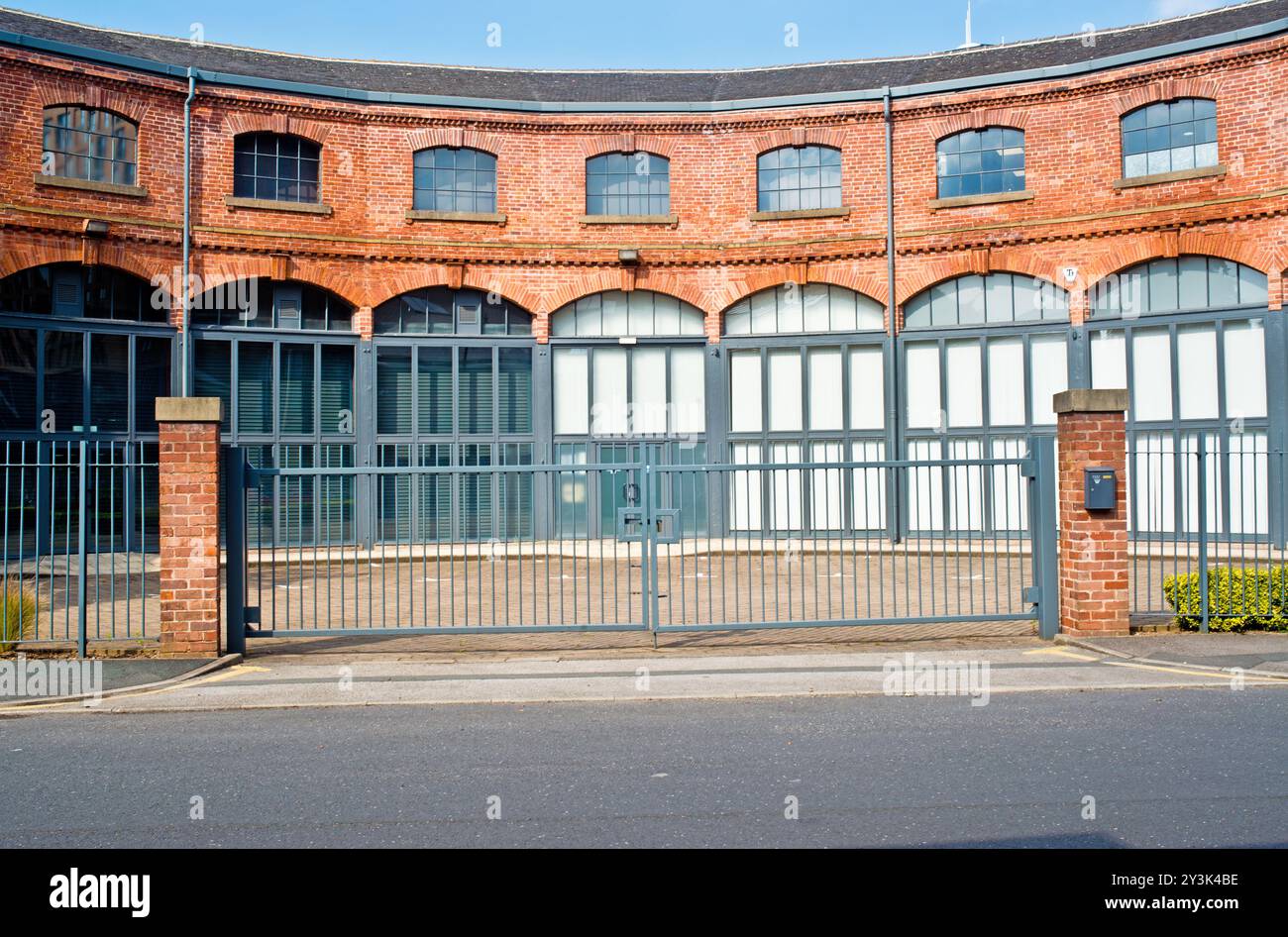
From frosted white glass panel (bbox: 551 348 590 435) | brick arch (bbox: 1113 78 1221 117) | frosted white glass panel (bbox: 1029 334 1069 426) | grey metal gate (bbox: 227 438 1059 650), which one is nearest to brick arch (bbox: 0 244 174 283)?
grey metal gate (bbox: 227 438 1059 650)

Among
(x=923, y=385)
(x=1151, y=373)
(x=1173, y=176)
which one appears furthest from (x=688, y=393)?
(x=1173, y=176)

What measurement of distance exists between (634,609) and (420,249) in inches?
428

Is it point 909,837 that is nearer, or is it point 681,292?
point 909,837

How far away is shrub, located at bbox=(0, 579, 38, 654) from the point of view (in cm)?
926

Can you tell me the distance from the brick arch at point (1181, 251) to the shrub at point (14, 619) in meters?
16.9

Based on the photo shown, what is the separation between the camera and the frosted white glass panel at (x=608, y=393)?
2061cm

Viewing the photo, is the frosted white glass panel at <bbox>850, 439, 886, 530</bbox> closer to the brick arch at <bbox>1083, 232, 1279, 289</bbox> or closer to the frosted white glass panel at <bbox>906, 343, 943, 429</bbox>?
the frosted white glass panel at <bbox>906, 343, 943, 429</bbox>

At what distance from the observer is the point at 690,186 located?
818 inches

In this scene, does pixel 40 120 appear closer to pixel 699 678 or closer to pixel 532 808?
pixel 699 678

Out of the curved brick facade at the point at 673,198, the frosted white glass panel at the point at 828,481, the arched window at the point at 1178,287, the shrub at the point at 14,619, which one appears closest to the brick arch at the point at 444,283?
the curved brick facade at the point at 673,198

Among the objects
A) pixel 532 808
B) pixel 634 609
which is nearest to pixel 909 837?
pixel 532 808

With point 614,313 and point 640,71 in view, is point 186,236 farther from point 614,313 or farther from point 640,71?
point 640,71

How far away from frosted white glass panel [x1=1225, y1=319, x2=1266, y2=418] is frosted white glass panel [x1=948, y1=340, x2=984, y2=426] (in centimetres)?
400

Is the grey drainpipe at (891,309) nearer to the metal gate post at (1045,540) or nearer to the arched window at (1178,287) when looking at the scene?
the arched window at (1178,287)
